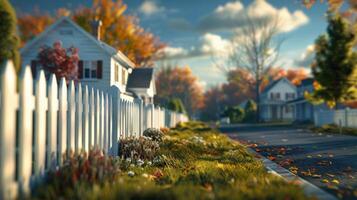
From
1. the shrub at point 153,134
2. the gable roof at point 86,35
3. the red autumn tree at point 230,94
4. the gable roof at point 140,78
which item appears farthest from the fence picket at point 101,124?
the red autumn tree at point 230,94

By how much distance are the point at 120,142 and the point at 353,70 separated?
26056 mm

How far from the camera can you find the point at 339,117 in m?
28.6

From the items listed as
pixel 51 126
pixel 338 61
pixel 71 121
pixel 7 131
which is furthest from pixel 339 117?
pixel 7 131

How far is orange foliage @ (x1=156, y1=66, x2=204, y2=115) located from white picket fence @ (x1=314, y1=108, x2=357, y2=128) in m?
45.2

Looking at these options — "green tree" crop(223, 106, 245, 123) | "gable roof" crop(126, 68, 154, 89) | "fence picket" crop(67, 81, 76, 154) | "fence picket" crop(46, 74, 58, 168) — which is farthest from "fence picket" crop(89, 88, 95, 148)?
"green tree" crop(223, 106, 245, 123)

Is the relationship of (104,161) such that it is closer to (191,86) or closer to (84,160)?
(84,160)

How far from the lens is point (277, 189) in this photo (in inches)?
175

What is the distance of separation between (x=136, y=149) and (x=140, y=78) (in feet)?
81.2

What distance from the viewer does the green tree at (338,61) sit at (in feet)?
97.6

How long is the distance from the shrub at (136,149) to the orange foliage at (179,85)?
6744cm

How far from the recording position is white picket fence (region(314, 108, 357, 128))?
25.8 m

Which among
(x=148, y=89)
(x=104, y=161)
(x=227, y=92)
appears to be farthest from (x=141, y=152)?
(x=227, y=92)

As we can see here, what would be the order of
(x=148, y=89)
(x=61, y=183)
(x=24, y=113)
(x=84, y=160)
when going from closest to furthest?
(x=24, y=113) < (x=61, y=183) < (x=84, y=160) < (x=148, y=89)

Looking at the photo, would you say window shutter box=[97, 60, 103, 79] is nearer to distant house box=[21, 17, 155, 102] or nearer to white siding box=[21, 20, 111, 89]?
distant house box=[21, 17, 155, 102]
